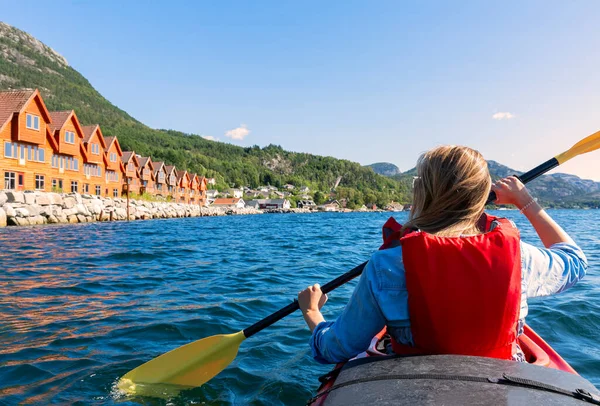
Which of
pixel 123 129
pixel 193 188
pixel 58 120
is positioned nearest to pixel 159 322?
pixel 58 120

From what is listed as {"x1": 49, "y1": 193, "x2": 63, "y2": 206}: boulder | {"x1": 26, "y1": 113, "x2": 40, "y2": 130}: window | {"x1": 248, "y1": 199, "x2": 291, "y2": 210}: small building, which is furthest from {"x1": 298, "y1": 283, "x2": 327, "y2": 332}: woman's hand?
{"x1": 248, "y1": 199, "x2": 291, "y2": 210}: small building

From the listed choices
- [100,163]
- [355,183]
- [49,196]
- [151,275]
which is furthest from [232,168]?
[151,275]

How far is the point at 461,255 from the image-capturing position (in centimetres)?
172

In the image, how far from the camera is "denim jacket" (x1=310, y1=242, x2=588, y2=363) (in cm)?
185

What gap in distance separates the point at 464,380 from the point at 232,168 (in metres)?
166

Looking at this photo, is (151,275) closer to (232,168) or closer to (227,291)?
(227,291)

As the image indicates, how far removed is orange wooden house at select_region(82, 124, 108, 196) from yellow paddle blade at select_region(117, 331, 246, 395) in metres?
37.8

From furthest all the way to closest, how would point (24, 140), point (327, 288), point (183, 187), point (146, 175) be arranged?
point (183, 187), point (146, 175), point (24, 140), point (327, 288)

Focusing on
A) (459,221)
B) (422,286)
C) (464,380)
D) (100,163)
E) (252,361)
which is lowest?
(252,361)

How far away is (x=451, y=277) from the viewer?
1.71m

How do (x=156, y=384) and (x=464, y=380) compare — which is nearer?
(x=464, y=380)

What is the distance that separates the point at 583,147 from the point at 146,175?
57951 mm

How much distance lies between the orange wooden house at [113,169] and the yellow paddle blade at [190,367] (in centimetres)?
4188

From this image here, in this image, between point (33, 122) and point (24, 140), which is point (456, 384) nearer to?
point (24, 140)
